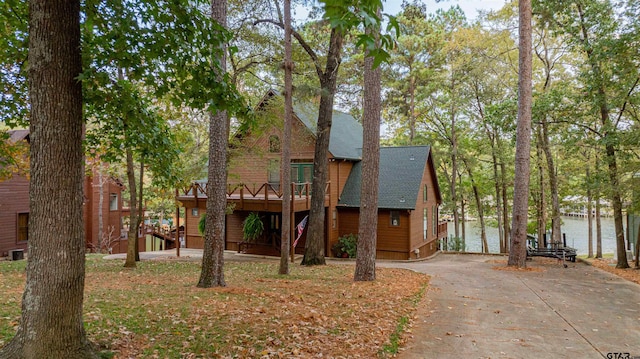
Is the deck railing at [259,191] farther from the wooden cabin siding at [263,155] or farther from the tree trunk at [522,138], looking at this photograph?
the tree trunk at [522,138]

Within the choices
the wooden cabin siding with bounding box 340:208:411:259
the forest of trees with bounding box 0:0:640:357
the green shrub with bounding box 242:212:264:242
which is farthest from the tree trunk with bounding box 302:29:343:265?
the wooden cabin siding with bounding box 340:208:411:259

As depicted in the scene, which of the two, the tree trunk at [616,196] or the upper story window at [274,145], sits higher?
the upper story window at [274,145]

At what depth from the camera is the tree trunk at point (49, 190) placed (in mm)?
3273

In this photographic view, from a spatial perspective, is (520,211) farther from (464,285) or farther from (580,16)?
(580,16)

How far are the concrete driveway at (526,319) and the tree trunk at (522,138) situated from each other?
2.63m

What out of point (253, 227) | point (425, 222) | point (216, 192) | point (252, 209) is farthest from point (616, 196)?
point (253, 227)

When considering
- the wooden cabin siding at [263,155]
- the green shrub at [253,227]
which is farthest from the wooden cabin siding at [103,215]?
the green shrub at [253,227]

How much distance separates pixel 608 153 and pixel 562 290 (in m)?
7.57

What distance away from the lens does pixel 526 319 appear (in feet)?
21.0

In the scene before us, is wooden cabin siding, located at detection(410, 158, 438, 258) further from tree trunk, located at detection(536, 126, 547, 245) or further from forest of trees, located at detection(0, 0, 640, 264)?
tree trunk, located at detection(536, 126, 547, 245)

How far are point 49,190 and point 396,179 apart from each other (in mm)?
17598

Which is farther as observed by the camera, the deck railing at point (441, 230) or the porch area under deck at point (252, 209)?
the deck railing at point (441, 230)

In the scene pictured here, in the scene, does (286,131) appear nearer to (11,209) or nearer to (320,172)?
(320,172)

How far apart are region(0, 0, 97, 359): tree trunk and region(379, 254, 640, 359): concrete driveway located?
3894 mm
